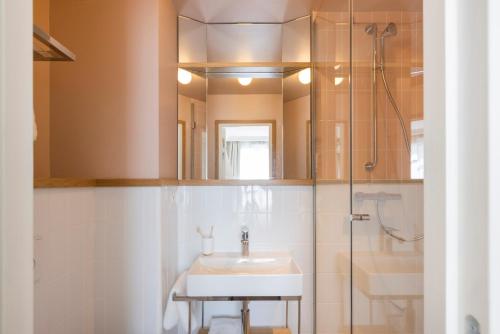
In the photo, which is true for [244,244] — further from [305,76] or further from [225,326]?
[305,76]

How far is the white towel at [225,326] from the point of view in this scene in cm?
181

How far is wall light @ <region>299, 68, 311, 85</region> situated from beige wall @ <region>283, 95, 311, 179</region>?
10 cm

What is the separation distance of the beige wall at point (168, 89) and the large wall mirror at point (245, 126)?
0.23 ft

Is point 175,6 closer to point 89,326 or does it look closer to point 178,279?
point 178,279

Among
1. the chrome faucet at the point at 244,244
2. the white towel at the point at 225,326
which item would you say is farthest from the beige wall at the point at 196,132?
the white towel at the point at 225,326

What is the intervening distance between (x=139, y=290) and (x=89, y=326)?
292 millimetres

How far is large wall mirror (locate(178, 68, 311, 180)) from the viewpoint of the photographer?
6.72 ft

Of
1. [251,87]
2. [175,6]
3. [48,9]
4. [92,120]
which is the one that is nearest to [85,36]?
[48,9]

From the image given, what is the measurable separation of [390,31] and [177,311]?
5.55ft

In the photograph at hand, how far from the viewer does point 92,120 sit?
1.70 meters

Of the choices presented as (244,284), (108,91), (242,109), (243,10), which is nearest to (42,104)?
(108,91)

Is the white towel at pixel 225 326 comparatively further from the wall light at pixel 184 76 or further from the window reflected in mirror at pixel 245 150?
the wall light at pixel 184 76

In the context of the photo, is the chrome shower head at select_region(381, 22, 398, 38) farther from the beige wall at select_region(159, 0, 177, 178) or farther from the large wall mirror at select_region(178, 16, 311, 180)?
the beige wall at select_region(159, 0, 177, 178)

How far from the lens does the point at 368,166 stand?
1.48 meters
